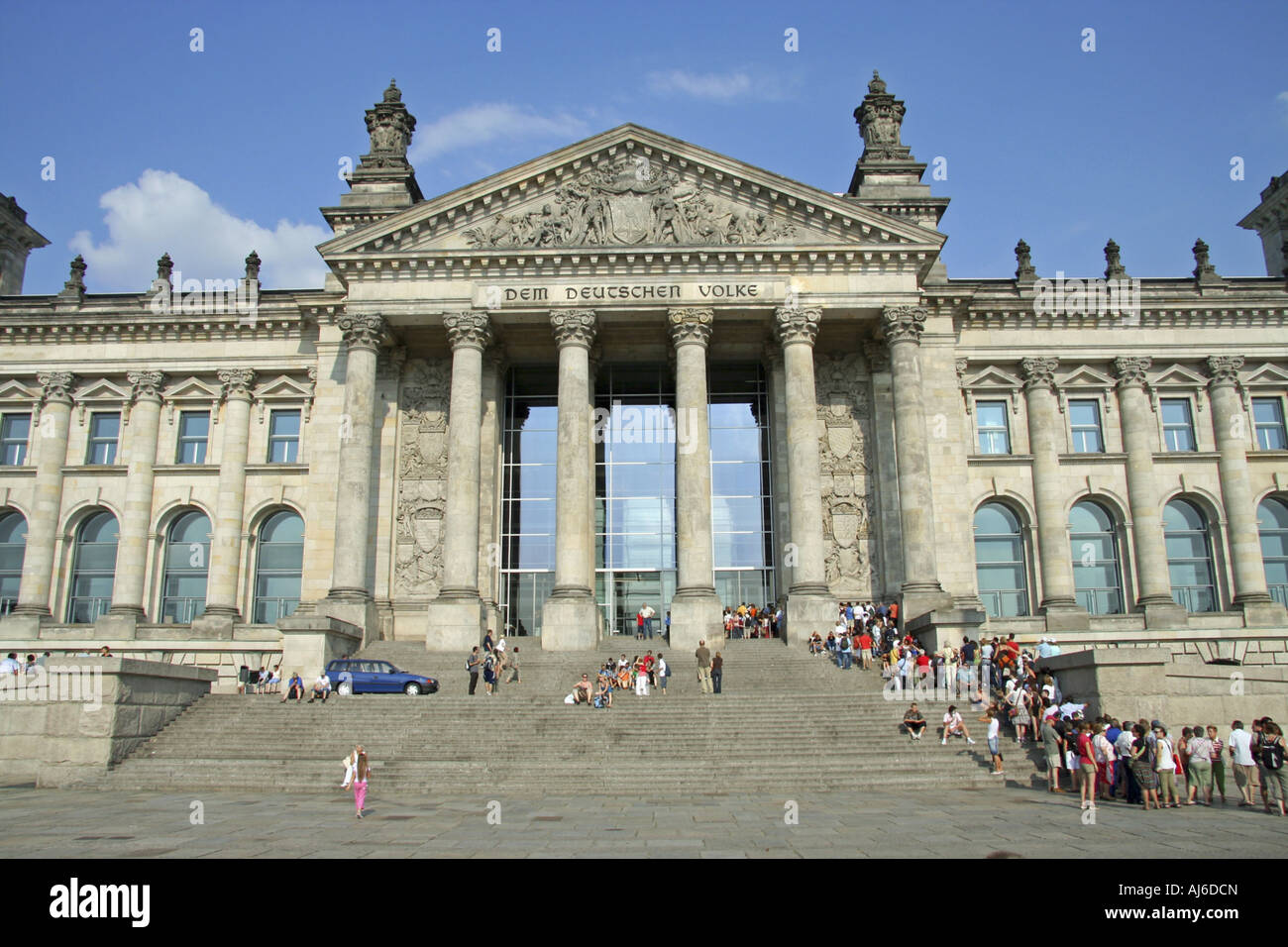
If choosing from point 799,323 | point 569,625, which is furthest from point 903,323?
point 569,625

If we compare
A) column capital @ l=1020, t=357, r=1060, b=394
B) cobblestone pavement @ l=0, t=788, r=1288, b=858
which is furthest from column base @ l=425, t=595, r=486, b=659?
column capital @ l=1020, t=357, r=1060, b=394

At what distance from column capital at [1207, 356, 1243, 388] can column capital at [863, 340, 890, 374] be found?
50.7ft

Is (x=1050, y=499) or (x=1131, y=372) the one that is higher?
(x=1131, y=372)

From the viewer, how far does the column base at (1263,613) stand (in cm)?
4078

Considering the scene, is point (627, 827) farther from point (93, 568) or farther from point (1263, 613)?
point (93, 568)

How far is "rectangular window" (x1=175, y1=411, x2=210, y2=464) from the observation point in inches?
1775

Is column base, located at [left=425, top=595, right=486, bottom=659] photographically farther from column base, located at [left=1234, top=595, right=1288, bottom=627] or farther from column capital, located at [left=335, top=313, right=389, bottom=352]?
column base, located at [left=1234, top=595, right=1288, bottom=627]

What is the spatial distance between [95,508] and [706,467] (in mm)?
27874

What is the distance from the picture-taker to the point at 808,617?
117 ft

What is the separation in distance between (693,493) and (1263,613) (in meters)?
24.5

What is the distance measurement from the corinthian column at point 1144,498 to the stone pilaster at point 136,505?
4247 centimetres

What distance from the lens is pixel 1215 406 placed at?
145 ft
